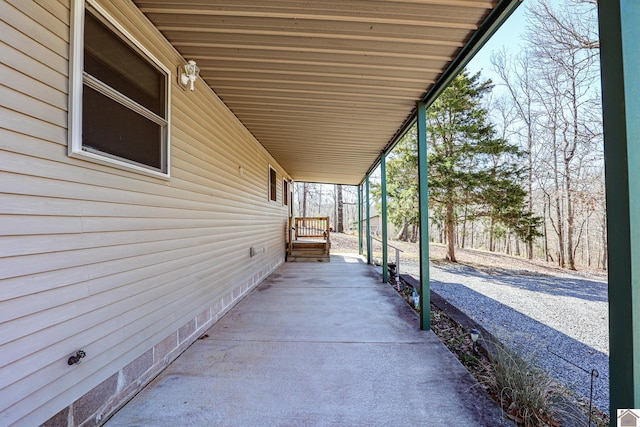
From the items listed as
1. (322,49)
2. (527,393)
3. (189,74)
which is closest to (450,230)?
→ (527,393)

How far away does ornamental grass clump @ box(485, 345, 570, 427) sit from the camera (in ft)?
5.93

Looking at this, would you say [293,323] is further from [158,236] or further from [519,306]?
[519,306]

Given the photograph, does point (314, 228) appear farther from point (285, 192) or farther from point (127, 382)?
point (127, 382)

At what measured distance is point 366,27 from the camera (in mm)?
2344

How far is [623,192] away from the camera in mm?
1188

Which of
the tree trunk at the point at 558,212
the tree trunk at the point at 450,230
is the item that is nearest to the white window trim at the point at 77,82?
the tree trunk at the point at 450,230

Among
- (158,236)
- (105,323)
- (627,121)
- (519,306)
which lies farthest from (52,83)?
(519,306)

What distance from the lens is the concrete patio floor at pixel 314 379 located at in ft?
6.23

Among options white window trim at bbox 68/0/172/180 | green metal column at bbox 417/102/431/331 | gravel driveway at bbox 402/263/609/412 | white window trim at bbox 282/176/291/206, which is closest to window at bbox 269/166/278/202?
white window trim at bbox 282/176/291/206

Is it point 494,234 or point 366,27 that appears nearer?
point 366,27

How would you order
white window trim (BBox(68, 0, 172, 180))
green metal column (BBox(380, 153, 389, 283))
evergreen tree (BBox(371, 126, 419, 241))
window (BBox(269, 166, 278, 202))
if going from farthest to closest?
evergreen tree (BBox(371, 126, 419, 241))
window (BBox(269, 166, 278, 202))
green metal column (BBox(380, 153, 389, 283))
white window trim (BBox(68, 0, 172, 180))

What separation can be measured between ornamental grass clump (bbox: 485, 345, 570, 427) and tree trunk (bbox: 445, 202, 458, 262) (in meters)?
8.52

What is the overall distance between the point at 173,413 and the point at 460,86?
37.3ft

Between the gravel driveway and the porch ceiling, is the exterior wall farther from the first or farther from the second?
the gravel driveway
